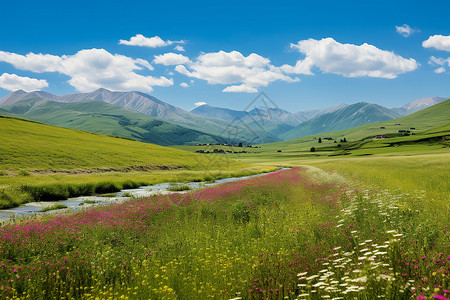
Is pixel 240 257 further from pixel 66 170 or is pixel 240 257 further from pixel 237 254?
pixel 66 170

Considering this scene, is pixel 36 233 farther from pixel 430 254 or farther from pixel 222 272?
pixel 430 254

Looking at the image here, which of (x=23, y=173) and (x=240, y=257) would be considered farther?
(x=23, y=173)

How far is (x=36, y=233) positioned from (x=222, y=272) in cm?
745

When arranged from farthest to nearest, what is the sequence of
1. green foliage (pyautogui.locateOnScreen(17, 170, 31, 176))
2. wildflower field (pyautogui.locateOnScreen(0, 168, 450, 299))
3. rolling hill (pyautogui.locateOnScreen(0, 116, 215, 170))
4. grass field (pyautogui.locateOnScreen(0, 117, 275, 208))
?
rolling hill (pyautogui.locateOnScreen(0, 116, 215, 170))
green foliage (pyautogui.locateOnScreen(17, 170, 31, 176))
grass field (pyautogui.locateOnScreen(0, 117, 275, 208))
wildflower field (pyautogui.locateOnScreen(0, 168, 450, 299))

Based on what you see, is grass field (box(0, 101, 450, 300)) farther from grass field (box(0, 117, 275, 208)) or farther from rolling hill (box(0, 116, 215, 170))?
rolling hill (box(0, 116, 215, 170))

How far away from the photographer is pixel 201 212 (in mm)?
13445

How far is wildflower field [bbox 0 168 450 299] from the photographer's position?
4598mm

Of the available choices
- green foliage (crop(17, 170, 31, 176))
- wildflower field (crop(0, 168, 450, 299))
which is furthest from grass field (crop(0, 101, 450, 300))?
green foliage (crop(17, 170, 31, 176))

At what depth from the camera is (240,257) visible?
23.4ft

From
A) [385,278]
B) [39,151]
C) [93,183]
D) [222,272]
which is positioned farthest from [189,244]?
[39,151]

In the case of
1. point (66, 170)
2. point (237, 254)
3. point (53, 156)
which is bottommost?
point (66, 170)

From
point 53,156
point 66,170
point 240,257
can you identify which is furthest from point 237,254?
point 53,156

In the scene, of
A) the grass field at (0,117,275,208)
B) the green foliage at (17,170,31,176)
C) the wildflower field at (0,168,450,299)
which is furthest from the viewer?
the green foliage at (17,170,31,176)

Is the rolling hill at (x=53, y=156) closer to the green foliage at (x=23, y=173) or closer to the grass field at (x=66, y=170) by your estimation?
the grass field at (x=66, y=170)
